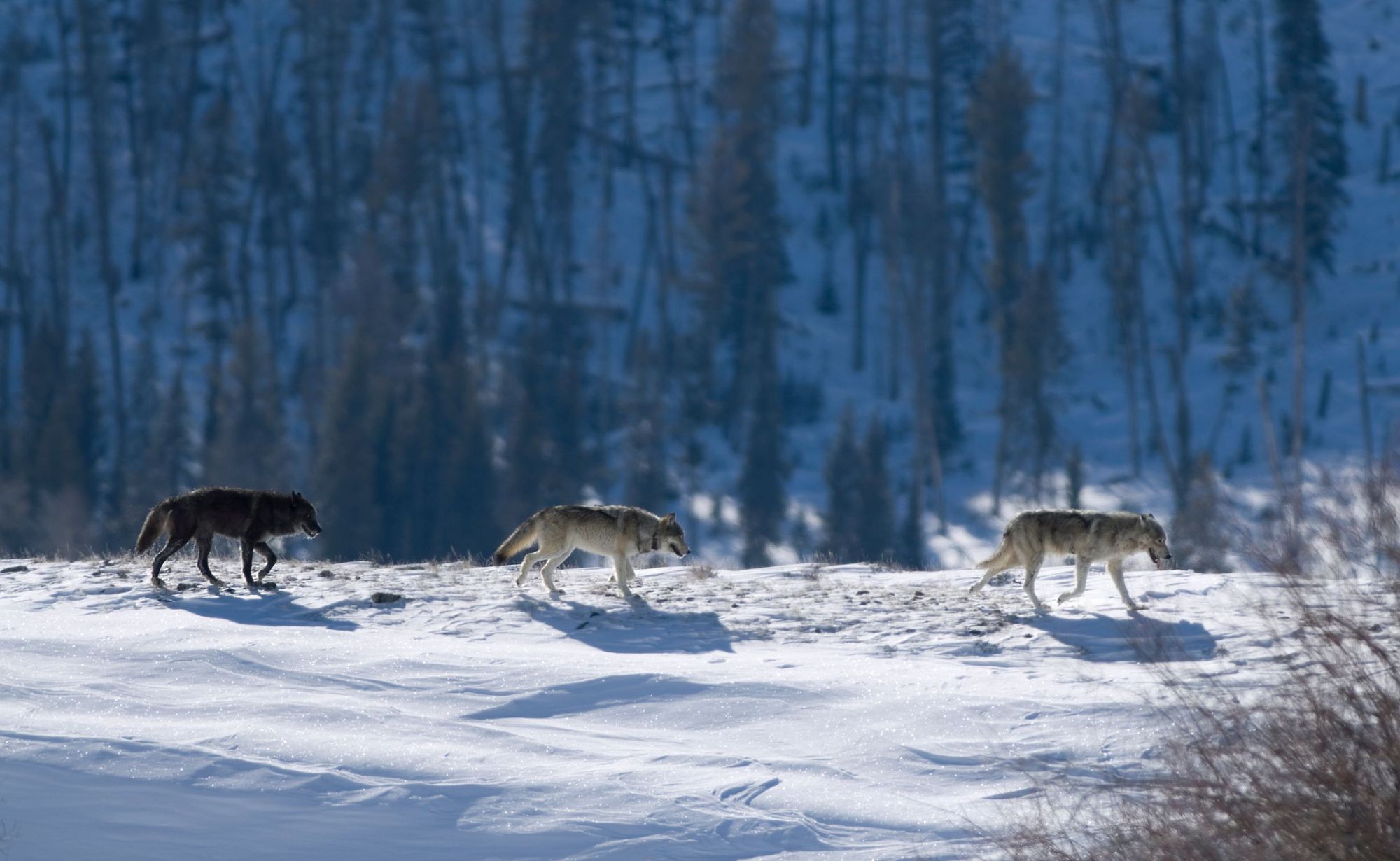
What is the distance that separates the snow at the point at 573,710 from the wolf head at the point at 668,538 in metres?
0.57

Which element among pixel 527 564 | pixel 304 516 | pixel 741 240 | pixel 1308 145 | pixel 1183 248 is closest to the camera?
pixel 527 564

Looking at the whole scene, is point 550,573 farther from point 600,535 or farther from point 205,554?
point 205,554

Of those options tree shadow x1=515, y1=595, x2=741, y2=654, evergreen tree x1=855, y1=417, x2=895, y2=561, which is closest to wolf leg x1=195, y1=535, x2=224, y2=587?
tree shadow x1=515, y1=595, x2=741, y2=654

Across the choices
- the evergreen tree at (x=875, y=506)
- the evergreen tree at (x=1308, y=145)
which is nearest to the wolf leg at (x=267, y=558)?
the evergreen tree at (x=875, y=506)

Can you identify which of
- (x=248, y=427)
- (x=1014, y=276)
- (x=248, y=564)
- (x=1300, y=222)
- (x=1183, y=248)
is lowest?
(x=248, y=564)

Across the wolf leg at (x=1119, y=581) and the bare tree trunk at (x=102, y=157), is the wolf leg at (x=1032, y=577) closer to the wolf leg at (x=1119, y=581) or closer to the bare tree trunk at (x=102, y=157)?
the wolf leg at (x=1119, y=581)

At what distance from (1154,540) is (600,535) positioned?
4892 mm

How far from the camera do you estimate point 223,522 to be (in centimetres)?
1397

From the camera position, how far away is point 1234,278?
5747 centimetres

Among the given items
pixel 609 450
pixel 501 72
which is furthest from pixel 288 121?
pixel 609 450

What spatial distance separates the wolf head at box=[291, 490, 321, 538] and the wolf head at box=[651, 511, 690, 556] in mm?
3339

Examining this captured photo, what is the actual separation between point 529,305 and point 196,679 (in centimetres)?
4706

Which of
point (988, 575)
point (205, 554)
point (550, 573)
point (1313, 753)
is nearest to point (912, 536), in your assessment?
point (988, 575)

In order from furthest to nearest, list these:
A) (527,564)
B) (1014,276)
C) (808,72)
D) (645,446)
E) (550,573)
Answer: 1. (808,72)
2. (1014,276)
3. (645,446)
4. (527,564)
5. (550,573)
